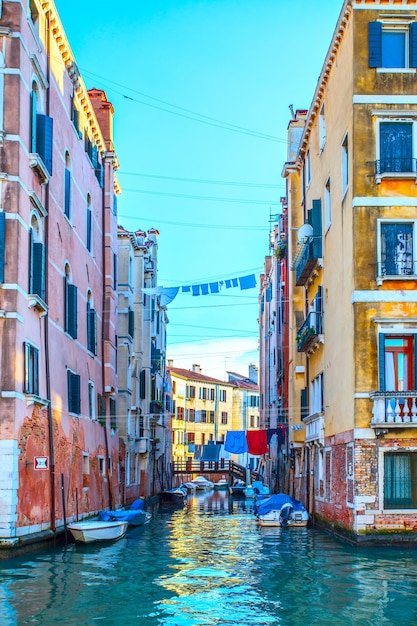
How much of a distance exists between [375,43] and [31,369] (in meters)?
11.5

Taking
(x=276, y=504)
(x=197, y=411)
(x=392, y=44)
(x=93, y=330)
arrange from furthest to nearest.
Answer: (x=197, y=411) < (x=93, y=330) < (x=276, y=504) < (x=392, y=44)

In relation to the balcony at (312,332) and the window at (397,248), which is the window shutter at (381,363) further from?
the balcony at (312,332)

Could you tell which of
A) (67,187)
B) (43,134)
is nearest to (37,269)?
(43,134)

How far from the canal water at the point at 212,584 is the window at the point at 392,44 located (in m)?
11.8

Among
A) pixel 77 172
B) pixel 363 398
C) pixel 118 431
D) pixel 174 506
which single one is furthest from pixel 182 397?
pixel 363 398

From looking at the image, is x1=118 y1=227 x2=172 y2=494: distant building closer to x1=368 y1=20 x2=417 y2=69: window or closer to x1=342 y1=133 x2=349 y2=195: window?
x1=342 y1=133 x2=349 y2=195: window

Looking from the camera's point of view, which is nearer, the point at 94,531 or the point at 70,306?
the point at 94,531

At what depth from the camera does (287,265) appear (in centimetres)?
3688

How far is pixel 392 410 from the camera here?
20594 millimetres

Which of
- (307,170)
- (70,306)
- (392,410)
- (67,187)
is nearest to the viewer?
(392,410)

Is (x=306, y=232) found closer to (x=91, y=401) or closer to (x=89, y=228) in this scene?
(x=89, y=228)

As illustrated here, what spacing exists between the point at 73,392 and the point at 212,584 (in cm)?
1091

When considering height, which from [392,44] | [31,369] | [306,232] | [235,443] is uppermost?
[392,44]

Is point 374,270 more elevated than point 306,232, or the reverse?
point 306,232
